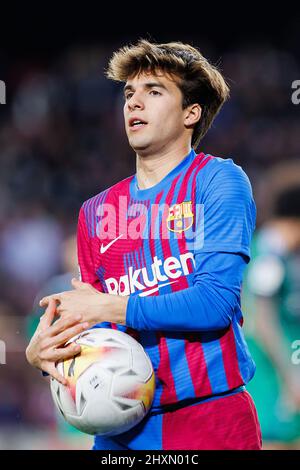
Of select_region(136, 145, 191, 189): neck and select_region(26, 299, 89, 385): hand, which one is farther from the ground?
select_region(136, 145, 191, 189): neck

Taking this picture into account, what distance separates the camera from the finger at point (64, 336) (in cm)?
250

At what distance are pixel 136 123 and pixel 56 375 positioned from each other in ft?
3.40

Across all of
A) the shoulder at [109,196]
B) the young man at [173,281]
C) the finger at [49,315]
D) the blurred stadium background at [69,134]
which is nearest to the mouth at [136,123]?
the young man at [173,281]

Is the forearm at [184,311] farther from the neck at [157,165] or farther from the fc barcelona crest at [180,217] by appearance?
the neck at [157,165]

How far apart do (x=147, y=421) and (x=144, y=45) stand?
4.98ft

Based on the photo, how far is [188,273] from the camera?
8.56ft

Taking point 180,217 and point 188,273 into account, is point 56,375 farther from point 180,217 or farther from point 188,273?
point 180,217

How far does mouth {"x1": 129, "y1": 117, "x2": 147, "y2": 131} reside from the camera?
2.80m

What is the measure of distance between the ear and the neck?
0.13 m

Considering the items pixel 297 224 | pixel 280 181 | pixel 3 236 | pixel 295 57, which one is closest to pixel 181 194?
pixel 297 224

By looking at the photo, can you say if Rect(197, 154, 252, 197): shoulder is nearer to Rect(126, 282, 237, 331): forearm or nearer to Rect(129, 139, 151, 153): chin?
Rect(129, 139, 151, 153): chin

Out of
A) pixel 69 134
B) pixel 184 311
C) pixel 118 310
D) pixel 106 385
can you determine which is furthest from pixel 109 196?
pixel 69 134

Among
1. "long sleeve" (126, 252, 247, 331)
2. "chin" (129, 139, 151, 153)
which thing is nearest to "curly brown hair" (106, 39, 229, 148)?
"chin" (129, 139, 151, 153)

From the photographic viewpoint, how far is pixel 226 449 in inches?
100
